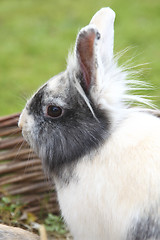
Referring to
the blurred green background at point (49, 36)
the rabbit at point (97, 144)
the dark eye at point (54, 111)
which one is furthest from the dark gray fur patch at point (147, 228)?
the blurred green background at point (49, 36)

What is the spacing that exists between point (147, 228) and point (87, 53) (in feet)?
2.55

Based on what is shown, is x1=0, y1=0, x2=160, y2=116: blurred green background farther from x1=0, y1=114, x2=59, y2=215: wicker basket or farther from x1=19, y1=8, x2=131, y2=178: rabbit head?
x1=19, y1=8, x2=131, y2=178: rabbit head

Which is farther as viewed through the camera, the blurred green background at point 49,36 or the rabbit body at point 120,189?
the blurred green background at point 49,36

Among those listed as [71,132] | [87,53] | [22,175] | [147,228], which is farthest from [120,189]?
[22,175]

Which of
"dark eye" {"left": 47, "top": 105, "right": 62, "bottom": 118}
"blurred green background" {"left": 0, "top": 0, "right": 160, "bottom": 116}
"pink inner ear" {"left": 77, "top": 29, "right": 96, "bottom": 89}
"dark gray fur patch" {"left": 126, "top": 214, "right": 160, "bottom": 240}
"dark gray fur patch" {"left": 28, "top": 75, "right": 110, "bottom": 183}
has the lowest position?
"dark gray fur patch" {"left": 126, "top": 214, "right": 160, "bottom": 240}

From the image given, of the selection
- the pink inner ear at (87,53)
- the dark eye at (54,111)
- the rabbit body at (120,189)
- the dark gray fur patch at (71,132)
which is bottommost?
the rabbit body at (120,189)

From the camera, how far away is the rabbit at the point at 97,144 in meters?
2.10

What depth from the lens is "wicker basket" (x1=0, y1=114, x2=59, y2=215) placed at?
122 inches

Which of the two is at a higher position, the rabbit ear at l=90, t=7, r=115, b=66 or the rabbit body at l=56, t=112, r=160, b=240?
the rabbit ear at l=90, t=7, r=115, b=66

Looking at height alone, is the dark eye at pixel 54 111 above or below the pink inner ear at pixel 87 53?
below

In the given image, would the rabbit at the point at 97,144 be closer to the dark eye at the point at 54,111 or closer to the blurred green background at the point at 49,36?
the dark eye at the point at 54,111

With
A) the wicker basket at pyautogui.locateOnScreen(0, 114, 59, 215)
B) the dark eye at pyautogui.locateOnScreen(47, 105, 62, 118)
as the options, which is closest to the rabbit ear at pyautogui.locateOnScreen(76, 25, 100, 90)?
the dark eye at pyautogui.locateOnScreen(47, 105, 62, 118)

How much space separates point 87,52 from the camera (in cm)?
213

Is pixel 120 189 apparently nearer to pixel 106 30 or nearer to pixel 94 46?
pixel 94 46
